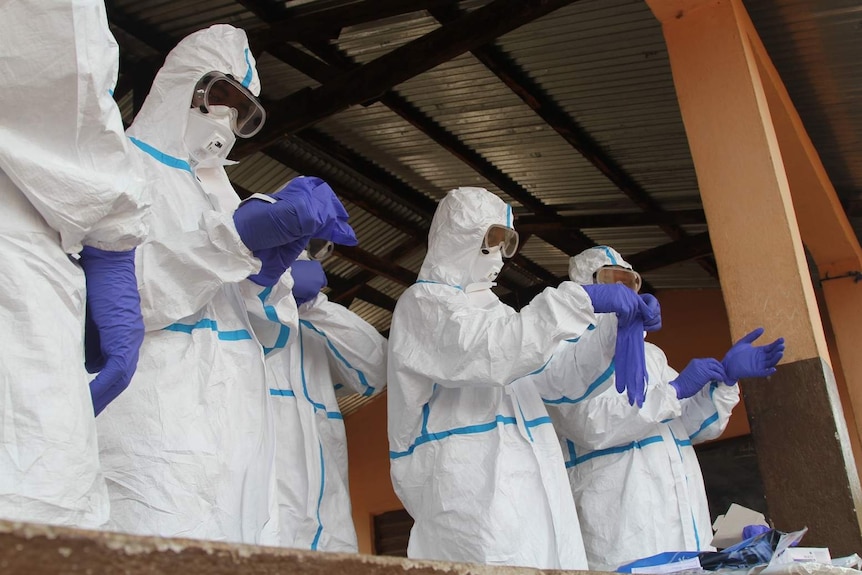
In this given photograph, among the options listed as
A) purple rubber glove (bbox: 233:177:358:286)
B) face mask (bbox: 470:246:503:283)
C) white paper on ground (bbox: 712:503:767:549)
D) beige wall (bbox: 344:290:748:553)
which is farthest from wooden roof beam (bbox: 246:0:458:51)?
beige wall (bbox: 344:290:748:553)

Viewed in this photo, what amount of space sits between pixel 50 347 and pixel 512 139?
4469mm

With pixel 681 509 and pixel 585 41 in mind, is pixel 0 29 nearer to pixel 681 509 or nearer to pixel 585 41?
pixel 681 509

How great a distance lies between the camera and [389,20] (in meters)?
4.73

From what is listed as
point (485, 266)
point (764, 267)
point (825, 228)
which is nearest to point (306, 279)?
point (485, 266)

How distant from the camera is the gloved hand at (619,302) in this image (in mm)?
2994

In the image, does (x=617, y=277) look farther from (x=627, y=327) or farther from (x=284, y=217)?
(x=284, y=217)

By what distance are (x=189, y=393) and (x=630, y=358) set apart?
145 centimetres

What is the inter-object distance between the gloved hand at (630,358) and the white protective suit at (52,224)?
6.05 feet

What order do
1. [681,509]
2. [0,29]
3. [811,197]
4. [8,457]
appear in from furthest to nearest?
[811,197] → [681,509] → [0,29] → [8,457]

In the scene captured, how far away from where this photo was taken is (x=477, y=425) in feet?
10.2

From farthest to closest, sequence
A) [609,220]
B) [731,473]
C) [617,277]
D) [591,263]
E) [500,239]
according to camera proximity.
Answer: [731,473], [609,220], [591,263], [617,277], [500,239]

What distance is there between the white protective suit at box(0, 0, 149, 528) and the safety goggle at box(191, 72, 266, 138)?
3.15ft

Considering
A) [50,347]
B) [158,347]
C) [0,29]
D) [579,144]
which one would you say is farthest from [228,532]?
[579,144]

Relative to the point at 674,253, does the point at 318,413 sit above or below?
below
